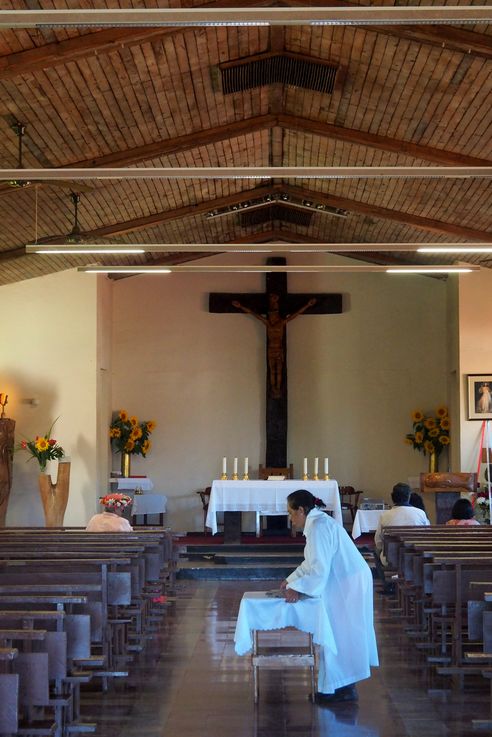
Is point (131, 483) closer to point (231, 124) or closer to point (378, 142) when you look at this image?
point (231, 124)

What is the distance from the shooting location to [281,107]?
431 inches

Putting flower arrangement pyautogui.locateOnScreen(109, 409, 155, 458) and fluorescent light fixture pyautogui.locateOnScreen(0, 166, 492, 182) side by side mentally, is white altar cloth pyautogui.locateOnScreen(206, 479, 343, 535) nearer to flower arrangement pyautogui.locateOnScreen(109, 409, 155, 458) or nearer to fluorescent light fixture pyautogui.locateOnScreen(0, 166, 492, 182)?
flower arrangement pyautogui.locateOnScreen(109, 409, 155, 458)

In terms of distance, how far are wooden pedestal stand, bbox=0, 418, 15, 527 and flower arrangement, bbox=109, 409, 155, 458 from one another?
2280mm

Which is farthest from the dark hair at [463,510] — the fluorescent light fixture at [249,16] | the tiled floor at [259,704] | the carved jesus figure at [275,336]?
the carved jesus figure at [275,336]

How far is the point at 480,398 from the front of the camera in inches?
564

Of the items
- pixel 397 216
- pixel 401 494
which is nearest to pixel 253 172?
pixel 401 494

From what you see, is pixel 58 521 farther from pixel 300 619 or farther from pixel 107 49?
pixel 300 619

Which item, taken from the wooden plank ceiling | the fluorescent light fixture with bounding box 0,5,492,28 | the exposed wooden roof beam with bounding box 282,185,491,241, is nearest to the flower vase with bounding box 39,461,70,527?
the wooden plank ceiling

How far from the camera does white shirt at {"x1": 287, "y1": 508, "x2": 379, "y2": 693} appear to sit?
230 inches

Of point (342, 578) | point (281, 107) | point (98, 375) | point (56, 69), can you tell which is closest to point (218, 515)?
point (98, 375)

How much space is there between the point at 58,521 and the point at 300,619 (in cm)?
805

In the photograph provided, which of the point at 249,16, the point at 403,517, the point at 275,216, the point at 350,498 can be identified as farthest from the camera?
the point at 350,498

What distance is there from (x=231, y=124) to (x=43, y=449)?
513 centimetres

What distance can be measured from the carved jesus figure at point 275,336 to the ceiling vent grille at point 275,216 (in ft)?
3.88
